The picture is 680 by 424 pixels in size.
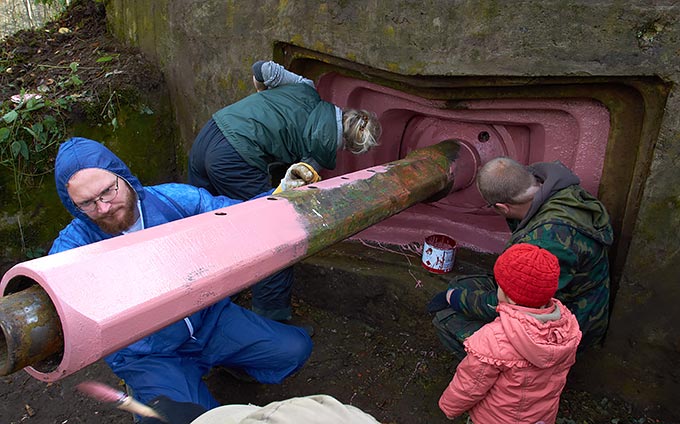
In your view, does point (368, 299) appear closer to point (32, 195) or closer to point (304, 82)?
point (304, 82)

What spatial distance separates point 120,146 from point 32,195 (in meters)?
0.70

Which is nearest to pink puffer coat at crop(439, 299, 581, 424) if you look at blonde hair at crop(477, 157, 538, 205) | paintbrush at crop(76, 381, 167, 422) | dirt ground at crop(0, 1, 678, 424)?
blonde hair at crop(477, 157, 538, 205)

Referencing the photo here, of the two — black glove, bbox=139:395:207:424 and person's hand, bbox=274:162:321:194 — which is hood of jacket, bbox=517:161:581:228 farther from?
black glove, bbox=139:395:207:424

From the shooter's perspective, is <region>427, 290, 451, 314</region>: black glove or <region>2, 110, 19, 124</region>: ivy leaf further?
<region>2, 110, 19, 124</region>: ivy leaf

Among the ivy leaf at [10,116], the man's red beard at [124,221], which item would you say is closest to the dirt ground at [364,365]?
the man's red beard at [124,221]

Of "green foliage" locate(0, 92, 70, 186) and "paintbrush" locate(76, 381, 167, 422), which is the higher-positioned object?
"green foliage" locate(0, 92, 70, 186)

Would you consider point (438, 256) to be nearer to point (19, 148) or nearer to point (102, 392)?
point (102, 392)

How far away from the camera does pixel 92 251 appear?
130 centimetres

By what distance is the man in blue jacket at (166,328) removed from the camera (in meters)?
1.99

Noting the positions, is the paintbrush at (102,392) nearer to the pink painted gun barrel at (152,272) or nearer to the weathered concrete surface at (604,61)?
the pink painted gun barrel at (152,272)

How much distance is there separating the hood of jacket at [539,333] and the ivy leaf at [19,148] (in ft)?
10.6

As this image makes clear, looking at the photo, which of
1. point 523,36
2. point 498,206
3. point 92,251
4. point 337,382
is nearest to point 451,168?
point 498,206

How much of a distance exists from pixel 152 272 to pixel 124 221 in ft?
2.97

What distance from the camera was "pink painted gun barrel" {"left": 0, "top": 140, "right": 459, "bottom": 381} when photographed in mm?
1153
